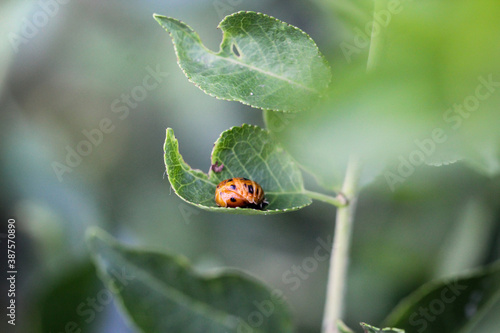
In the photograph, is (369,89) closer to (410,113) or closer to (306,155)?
(410,113)

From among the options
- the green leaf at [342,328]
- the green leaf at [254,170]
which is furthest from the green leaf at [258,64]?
the green leaf at [342,328]

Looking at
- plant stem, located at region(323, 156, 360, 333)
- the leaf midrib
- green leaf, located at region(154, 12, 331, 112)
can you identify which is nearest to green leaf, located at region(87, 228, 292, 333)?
the leaf midrib

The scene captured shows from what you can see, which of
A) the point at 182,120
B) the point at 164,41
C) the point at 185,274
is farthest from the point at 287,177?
the point at 164,41

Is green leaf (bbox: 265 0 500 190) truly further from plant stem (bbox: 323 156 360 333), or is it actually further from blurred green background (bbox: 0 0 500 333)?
blurred green background (bbox: 0 0 500 333)

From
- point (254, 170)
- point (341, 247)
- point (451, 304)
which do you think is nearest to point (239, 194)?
point (254, 170)

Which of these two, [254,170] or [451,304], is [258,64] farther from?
[451,304]

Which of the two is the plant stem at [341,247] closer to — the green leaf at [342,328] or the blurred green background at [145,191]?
the green leaf at [342,328]
